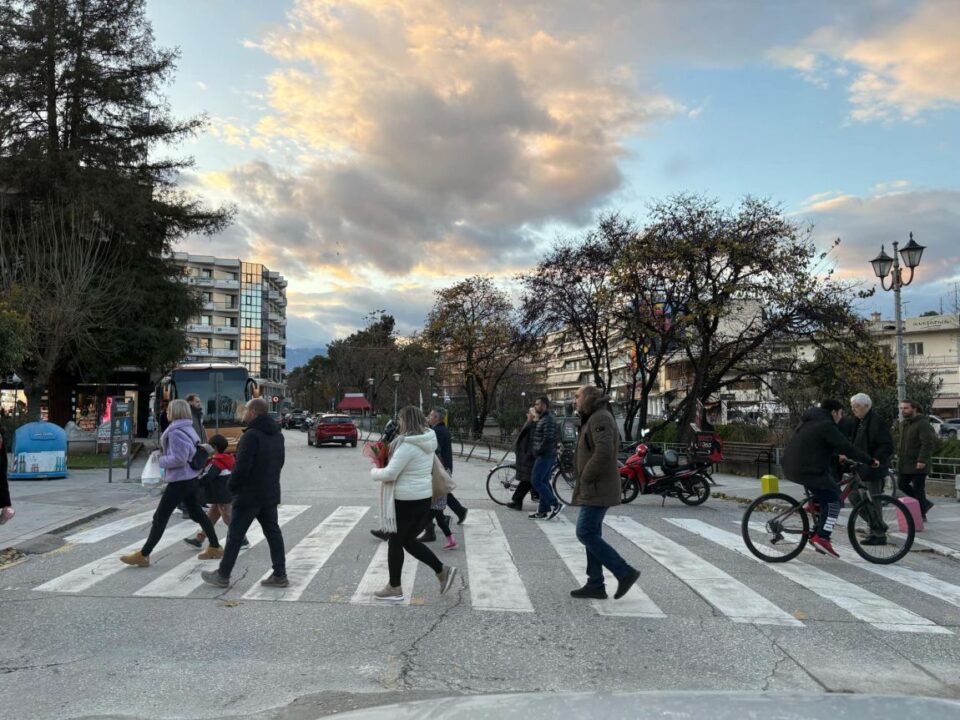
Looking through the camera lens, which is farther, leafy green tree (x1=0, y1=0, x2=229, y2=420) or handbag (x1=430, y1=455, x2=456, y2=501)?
leafy green tree (x1=0, y1=0, x2=229, y2=420)

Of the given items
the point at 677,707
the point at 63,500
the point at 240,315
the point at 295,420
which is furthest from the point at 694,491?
the point at 240,315

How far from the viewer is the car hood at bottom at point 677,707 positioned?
6.48ft

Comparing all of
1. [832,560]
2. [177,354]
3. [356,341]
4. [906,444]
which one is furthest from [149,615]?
[356,341]

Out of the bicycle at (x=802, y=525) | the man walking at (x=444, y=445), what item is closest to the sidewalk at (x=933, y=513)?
the bicycle at (x=802, y=525)

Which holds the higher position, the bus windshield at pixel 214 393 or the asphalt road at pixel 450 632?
the bus windshield at pixel 214 393

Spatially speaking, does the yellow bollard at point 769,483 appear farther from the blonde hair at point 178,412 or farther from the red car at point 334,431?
the red car at point 334,431

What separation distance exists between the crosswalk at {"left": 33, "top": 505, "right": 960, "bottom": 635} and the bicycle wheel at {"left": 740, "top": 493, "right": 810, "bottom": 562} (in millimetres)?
187

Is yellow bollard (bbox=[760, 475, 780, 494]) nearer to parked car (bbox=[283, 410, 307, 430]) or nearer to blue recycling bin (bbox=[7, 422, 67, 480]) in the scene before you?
blue recycling bin (bbox=[7, 422, 67, 480])

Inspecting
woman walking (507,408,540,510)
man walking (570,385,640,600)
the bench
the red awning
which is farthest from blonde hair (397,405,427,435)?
the red awning

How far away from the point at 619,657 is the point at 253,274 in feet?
382

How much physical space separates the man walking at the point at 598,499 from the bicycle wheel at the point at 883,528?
3547 mm

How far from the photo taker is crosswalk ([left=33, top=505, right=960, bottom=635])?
6.41 meters

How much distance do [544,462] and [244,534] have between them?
6.11m

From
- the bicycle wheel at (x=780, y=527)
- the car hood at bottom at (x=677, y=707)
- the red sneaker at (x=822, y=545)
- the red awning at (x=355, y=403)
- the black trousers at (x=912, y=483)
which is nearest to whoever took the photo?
the car hood at bottom at (x=677, y=707)
